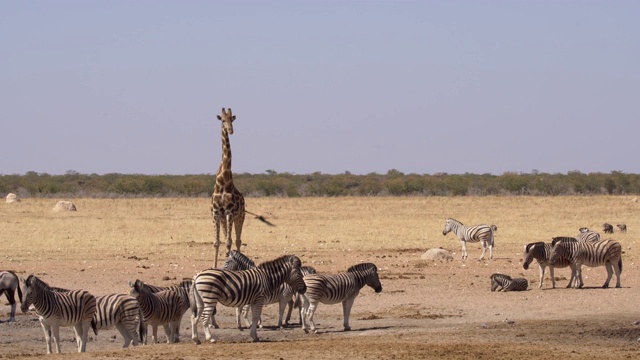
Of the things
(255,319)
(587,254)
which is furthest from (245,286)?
(587,254)

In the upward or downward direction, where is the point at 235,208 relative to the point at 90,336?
upward

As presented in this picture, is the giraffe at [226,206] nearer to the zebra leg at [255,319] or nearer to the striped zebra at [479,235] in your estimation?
the striped zebra at [479,235]

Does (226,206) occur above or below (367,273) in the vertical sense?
above

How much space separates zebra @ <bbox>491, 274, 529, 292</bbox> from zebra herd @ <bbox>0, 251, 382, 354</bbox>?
4802 mm

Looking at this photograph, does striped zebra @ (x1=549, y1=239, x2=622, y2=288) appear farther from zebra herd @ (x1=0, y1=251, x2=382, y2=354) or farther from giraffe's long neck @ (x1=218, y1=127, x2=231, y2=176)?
giraffe's long neck @ (x1=218, y1=127, x2=231, y2=176)

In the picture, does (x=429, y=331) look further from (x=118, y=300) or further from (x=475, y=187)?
(x=475, y=187)

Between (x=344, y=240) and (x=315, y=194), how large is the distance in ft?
133

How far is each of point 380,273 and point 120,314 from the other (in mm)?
9622

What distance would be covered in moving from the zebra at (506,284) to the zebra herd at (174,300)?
480 centimetres

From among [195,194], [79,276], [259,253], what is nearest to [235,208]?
[79,276]

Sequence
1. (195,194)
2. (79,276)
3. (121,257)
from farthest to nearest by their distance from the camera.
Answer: (195,194)
(121,257)
(79,276)

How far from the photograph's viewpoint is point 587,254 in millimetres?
19188

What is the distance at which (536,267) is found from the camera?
2297 centimetres

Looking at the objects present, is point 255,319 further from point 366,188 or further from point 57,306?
point 366,188
